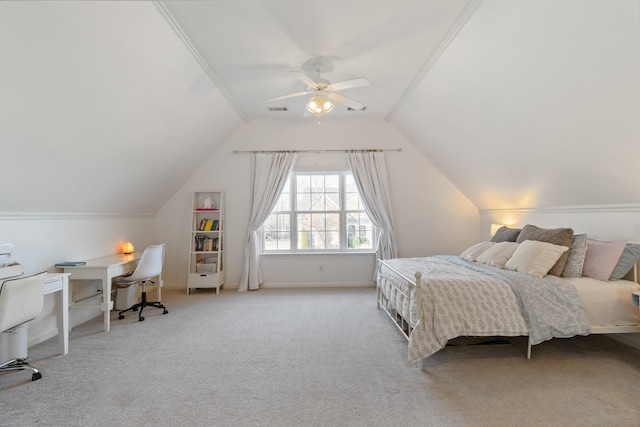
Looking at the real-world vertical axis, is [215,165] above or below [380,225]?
above

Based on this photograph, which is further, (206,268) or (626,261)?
(206,268)

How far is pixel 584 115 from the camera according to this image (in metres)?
2.41

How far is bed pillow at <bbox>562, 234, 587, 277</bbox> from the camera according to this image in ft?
9.11

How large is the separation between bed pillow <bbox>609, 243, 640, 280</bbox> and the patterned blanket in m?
0.54

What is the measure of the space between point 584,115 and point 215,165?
4872 millimetres

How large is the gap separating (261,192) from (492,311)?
3.85m

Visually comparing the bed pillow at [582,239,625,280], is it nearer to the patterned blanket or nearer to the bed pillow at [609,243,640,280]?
the bed pillow at [609,243,640,280]

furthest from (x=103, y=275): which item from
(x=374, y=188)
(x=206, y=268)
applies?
(x=374, y=188)

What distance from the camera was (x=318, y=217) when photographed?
5.45m

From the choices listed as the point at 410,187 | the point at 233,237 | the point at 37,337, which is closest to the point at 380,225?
the point at 410,187

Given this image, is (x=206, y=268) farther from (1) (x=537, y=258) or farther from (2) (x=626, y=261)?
(2) (x=626, y=261)

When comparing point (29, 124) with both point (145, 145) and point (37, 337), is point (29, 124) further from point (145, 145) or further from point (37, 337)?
point (37, 337)

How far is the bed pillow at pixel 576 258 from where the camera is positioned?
9.11ft

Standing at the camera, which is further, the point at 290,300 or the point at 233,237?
the point at 233,237
